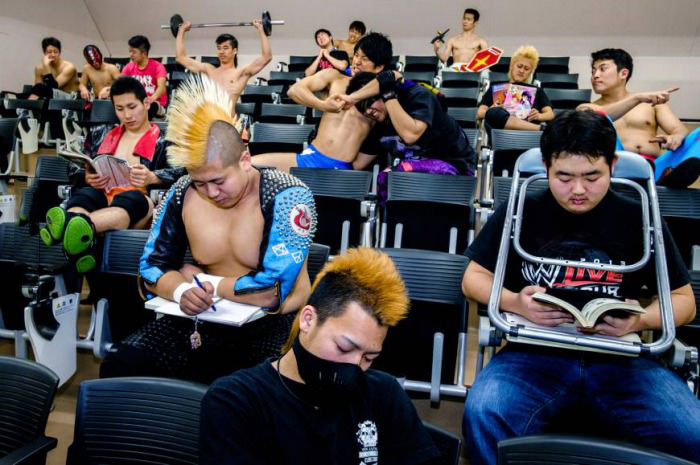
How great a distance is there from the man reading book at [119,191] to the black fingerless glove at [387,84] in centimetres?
119

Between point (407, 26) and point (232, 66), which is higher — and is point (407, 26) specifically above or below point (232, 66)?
above

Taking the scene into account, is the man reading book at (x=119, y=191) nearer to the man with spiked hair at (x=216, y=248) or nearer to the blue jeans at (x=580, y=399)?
the man with spiked hair at (x=216, y=248)

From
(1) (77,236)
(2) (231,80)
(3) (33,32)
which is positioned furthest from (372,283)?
(3) (33,32)

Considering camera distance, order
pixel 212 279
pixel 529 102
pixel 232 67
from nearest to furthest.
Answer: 1. pixel 212 279
2. pixel 529 102
3. pixel 232 67

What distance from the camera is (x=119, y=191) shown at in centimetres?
279

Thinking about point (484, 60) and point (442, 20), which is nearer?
point (484, 60)

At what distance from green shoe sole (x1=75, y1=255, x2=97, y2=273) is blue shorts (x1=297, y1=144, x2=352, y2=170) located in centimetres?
158

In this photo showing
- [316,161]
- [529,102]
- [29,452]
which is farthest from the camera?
[529,102]

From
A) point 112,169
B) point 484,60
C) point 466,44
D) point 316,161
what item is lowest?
point 112,169

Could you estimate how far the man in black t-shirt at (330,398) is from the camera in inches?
38.5

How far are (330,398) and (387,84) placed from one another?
7.39 feet

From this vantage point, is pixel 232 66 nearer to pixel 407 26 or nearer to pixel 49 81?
pixel 49 81

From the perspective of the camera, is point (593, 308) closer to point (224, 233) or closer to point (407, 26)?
point (224, 233)

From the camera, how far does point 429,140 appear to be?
10.2 ft
